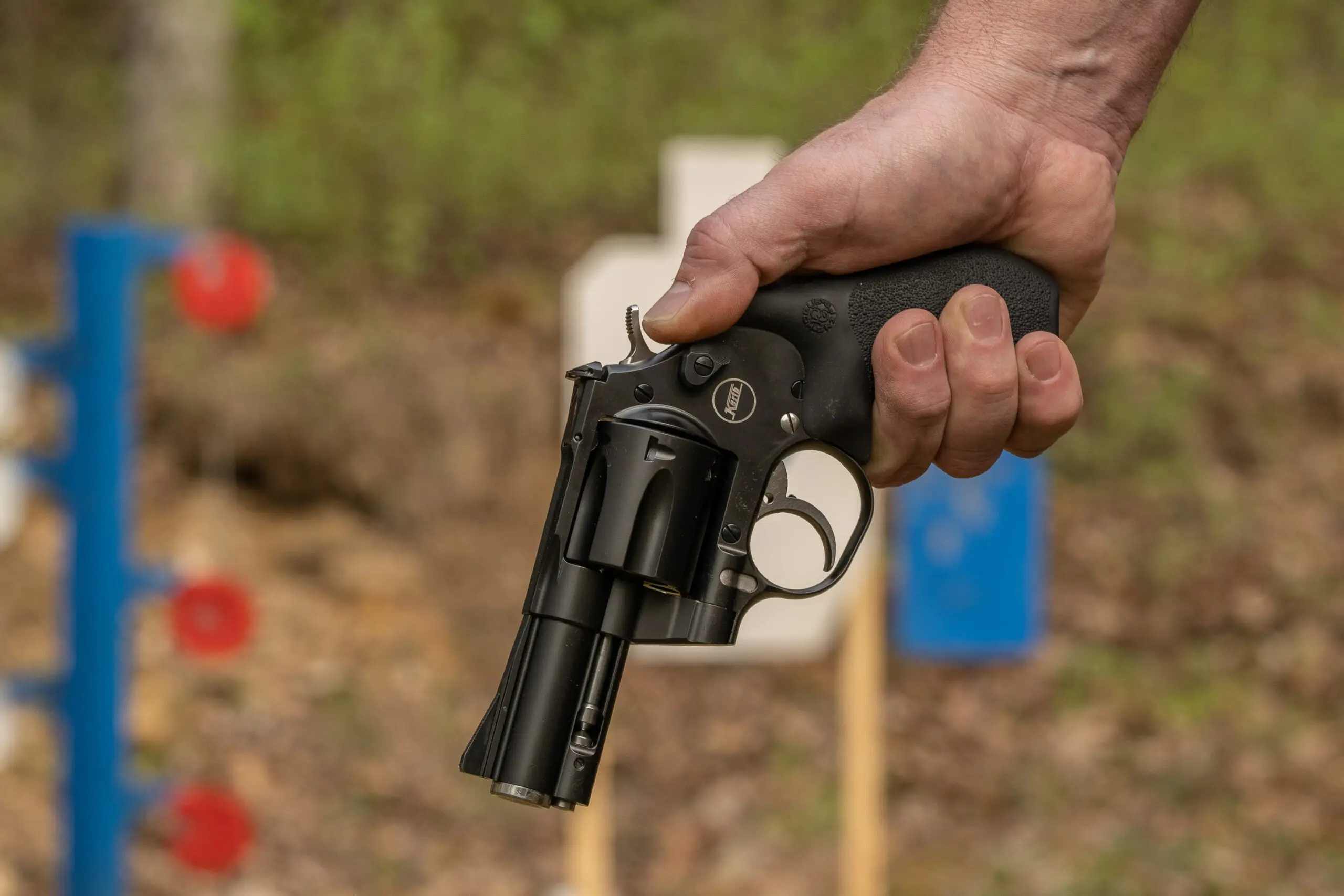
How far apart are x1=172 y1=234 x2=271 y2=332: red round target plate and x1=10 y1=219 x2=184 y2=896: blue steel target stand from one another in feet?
0.14

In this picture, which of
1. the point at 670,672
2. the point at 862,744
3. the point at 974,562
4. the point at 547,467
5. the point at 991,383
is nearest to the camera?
the point at 991,383

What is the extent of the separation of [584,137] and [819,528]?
14.5ft

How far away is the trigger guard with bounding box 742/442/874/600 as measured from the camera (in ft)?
4.19

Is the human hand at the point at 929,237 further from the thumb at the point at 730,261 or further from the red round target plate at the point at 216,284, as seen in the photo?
the red round target plate at the point at 216,284

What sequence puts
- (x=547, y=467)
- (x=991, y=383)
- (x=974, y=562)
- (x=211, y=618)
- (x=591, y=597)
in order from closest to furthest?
(x=591, y=597) → (x=991, y=383) → (x=211, y=618) → (x=974, y=562) → (x=547, y=467)

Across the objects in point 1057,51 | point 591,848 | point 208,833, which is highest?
point 1057,51

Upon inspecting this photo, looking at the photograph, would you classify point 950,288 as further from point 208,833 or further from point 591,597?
point 208,833

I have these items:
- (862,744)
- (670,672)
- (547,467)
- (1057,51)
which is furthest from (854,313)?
(547,467)

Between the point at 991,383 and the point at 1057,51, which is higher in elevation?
the point at 1057,51

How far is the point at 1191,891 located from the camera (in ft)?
11.1

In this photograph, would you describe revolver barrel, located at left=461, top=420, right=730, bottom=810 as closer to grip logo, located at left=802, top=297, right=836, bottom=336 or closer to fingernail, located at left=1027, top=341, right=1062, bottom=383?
grip logo, located at left=802, top=297, right=836, bottom=336

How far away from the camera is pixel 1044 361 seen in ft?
4.50

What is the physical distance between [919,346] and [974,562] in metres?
2.00

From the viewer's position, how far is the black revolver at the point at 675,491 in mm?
1229
